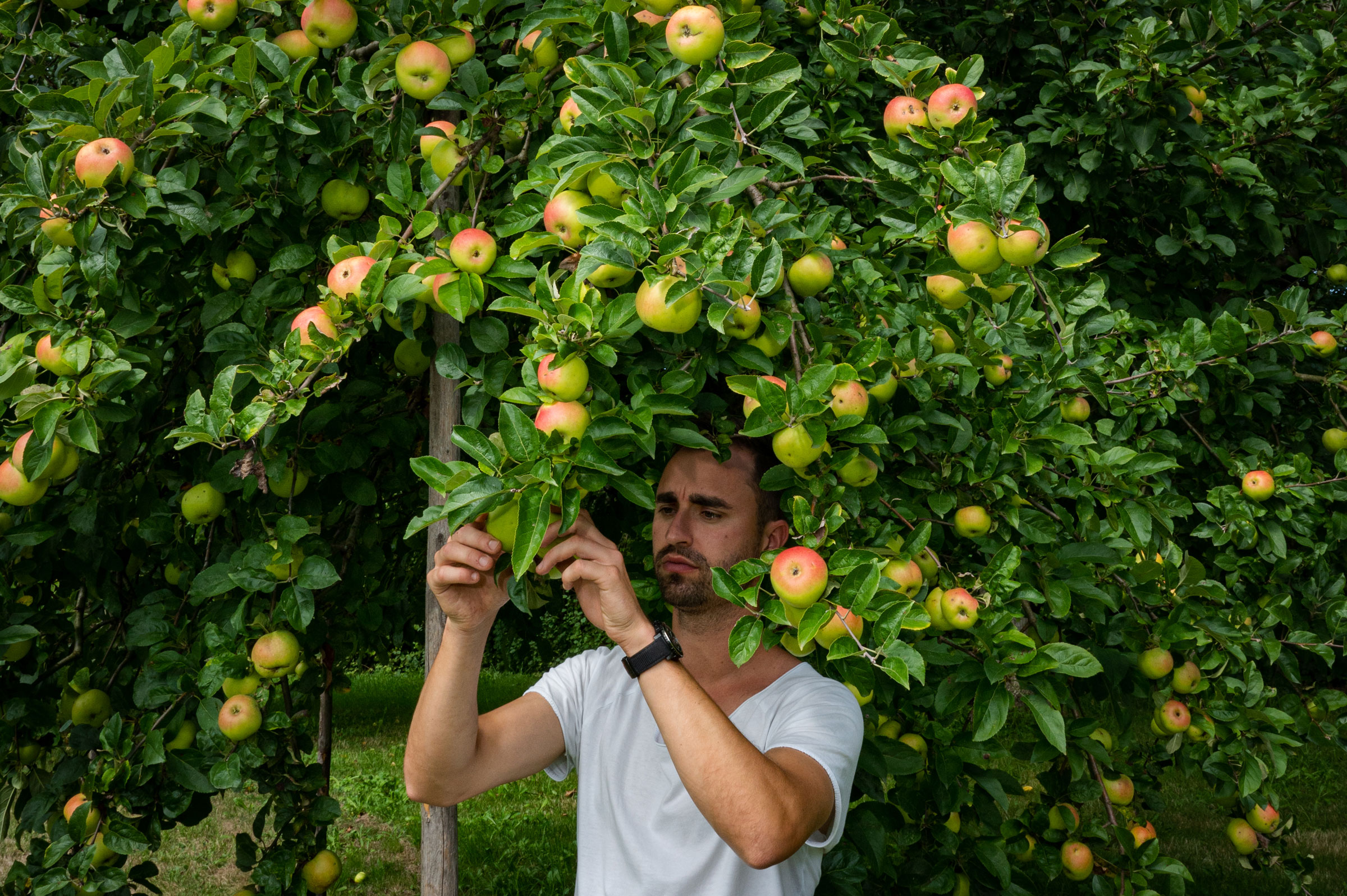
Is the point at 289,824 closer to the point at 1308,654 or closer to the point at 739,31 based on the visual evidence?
the point at 739,31

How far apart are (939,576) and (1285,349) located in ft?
6.02

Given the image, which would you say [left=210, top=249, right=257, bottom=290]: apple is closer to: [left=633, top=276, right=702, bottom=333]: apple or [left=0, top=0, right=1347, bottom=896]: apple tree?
[left=0, top=0, right=1347, bottom=896]: apple tree

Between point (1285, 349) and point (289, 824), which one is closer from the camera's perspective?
point (289, 824)

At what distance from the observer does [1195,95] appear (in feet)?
9.04

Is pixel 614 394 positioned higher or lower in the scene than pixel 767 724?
higher

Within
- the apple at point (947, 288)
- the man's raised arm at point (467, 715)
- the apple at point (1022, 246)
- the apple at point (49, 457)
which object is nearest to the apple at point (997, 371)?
the apple at point (947, 288)

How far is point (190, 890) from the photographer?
4.35m

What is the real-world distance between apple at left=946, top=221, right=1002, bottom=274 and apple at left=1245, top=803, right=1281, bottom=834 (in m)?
1.57

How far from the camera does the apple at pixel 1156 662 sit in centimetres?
197

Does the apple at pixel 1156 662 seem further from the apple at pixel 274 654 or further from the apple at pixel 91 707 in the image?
the apple at pixel 91 707

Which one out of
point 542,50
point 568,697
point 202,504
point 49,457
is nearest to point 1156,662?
point 568,697

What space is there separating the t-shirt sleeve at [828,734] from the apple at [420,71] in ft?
4.07

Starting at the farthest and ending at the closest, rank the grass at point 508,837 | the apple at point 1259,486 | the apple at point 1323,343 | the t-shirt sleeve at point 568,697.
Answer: the grass at point 508,837
the apple at point 1323,343
the apple at point 1259,486
the t-shirt sleeve at point 568,697

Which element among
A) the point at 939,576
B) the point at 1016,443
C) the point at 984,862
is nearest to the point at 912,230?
the point at 1016,443
